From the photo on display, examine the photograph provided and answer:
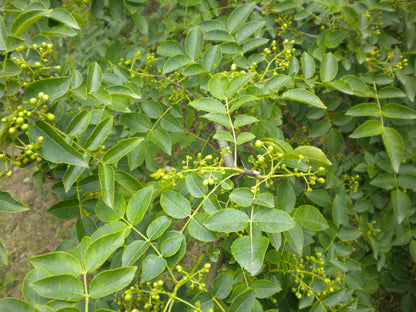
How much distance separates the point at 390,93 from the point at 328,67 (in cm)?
57

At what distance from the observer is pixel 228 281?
149 centimetres

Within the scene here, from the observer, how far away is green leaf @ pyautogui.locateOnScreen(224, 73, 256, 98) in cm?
148

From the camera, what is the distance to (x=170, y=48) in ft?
6.37

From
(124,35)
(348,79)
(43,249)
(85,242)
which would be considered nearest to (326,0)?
(348,79)

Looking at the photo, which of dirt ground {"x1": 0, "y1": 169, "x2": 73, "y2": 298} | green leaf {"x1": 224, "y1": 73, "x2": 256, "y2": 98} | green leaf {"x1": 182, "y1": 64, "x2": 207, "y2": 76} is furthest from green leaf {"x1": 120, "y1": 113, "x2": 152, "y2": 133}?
dirt ground {"x1": 0, "y1": 169, "x2": 73, "y2": 298}

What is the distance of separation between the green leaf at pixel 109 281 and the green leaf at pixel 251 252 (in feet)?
1.37

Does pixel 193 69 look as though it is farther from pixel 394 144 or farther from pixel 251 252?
pixel 394 144

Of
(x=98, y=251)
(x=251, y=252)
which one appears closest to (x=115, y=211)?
(x=98, y=251)

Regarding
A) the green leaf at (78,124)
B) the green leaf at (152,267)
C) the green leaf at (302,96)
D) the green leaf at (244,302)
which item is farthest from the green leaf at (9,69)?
the green leaf at (244,302)

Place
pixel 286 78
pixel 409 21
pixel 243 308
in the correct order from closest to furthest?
1. pixel 243 308
2. pixel 286 78
3. pixel 409 21

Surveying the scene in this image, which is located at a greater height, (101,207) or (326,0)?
(326,0)

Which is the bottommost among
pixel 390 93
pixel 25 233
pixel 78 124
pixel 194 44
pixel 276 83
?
pixel 25 233

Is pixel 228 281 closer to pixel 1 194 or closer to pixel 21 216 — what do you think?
pixel 1 194

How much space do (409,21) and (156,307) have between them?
2.46 meters
